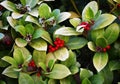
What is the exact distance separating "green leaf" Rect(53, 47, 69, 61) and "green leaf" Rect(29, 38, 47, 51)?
0.23 ft

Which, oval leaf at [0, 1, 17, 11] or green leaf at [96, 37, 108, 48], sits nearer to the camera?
Answer: green leaf at [96, 37, 108, 48]

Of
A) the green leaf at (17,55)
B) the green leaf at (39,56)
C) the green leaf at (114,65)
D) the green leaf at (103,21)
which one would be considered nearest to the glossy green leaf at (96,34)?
the green leaf at (103,21)

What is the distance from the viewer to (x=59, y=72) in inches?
53.3

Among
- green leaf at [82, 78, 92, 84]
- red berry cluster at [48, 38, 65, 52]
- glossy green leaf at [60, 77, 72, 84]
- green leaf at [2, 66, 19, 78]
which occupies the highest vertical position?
red berry cluster at [48, 38, 65, 52]

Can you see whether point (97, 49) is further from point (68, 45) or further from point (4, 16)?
point (4, 16)

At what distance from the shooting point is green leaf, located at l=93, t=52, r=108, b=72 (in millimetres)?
1364

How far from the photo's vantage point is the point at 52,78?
136 cm

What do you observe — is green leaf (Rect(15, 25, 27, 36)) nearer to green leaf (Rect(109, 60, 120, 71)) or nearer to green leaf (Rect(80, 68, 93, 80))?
green leaf (Rect(80, 68, 93, 80))

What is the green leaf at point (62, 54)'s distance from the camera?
1367 mm

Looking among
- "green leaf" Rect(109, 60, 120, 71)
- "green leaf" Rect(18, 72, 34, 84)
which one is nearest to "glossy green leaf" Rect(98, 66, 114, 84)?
"green leaf" Rect(109, 60, 120, 71)

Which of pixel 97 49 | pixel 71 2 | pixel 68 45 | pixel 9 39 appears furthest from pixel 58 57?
pixel 71 2

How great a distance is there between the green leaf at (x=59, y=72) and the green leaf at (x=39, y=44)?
11 cm

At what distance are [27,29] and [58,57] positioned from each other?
213 mm

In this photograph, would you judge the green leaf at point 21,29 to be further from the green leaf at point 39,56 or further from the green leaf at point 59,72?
the green leaf at point 59,72
